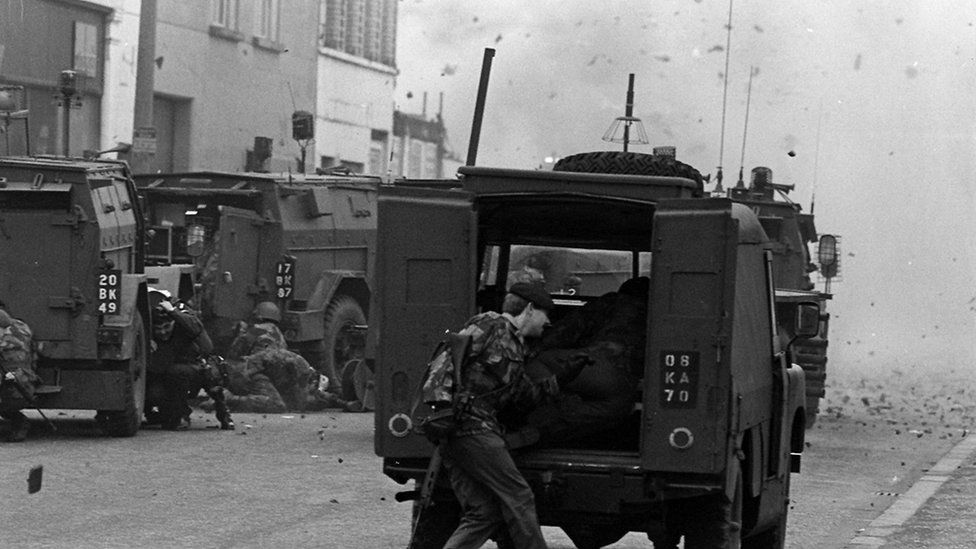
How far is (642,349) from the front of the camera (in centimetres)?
1023

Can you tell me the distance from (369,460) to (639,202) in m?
7.35

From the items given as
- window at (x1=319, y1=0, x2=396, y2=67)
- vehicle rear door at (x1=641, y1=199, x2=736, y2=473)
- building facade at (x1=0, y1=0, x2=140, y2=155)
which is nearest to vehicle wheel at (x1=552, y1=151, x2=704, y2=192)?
vehicle rear door at (x1=641, y1=199, x2=736, y2=473)

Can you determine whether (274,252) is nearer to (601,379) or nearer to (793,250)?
(793,250)

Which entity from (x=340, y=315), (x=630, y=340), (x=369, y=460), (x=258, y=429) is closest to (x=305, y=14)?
(x=340, y=315)

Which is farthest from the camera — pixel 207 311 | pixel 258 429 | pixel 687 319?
pixel 207 311

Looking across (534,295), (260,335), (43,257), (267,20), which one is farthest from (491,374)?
(267,20)

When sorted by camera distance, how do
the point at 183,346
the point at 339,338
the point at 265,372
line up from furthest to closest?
the point at 339,338, the point at 265,372, the point at 183,346

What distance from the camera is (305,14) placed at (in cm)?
4019

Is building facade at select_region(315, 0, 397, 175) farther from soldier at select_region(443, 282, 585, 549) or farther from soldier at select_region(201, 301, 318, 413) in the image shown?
soldier at select_region(443, 282, 585, 549)

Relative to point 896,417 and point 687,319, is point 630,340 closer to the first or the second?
point 687,319

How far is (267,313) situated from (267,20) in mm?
17401

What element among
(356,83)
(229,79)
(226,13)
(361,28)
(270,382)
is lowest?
(270,382)

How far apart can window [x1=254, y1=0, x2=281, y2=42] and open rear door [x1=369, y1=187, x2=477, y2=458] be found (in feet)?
95.0

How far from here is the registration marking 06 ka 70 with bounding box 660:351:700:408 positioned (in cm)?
946
